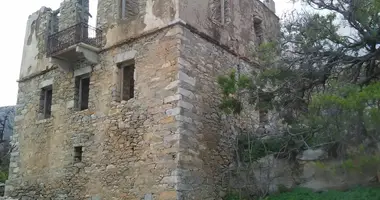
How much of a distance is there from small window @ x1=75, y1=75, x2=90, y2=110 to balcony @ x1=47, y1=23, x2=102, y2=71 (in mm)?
451

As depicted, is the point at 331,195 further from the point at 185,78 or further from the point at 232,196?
the point at 185,78

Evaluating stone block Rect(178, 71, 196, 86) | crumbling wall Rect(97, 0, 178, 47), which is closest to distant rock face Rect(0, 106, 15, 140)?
crumbling wall Rect(97, 0, 178, 47)

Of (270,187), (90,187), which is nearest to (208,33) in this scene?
(270,187)

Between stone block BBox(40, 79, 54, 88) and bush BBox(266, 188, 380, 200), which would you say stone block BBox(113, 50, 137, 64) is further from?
bush BBox(266, 188, 380, 200)

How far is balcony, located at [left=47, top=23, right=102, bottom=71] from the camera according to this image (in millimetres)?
10836

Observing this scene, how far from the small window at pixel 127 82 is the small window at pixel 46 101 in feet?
9.13

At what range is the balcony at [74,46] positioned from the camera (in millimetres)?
10836

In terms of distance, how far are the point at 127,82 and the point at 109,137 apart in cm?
147

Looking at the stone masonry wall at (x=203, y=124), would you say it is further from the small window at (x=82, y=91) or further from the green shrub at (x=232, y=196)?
the small window at (x=82, y=91)

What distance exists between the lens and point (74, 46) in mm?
10742

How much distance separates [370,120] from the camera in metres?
6.46

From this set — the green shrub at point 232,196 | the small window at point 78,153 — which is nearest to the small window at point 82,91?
the small window at point 78,153

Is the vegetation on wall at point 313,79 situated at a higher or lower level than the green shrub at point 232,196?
higher

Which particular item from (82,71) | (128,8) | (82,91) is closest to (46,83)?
(82,91)
